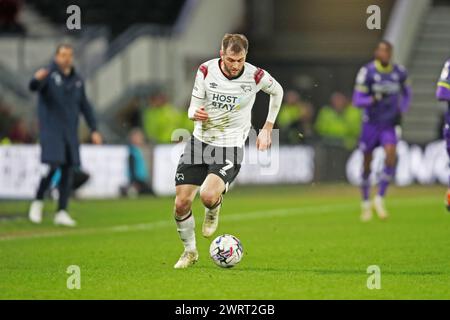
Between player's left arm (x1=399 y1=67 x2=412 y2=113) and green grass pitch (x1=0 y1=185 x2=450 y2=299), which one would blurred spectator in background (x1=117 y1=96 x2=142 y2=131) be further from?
player's left arm (x1=399 y1=67 x2=412 y2=113)

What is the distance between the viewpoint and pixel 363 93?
643 inches

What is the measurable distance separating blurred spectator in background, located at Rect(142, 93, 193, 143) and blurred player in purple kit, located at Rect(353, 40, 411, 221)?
807 centimetres

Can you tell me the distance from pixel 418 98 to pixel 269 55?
4.46 m

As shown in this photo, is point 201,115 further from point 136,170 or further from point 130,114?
point 130,114

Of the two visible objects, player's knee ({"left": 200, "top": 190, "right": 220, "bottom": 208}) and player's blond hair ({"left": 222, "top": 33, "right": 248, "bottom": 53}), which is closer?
player's blond hair ({"left": 222, "top": 33, "right": 248, "bottom": 53})

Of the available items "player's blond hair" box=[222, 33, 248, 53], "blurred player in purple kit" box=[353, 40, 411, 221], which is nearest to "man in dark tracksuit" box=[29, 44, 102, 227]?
"blurred player in purple kit" box=[353, 40, 411, 221]

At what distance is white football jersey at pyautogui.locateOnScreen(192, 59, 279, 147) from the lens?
34.3ft

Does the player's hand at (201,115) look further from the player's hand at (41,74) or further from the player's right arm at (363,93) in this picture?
the player's right arm at (363,93)

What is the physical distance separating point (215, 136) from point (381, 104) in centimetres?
635

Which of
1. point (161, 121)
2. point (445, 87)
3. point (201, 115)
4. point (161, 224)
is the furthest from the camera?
point (161, 121)

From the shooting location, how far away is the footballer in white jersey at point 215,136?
10.4 metres

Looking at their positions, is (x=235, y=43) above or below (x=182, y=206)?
above

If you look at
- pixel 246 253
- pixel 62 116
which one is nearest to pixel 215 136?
→ pixel 246 253
